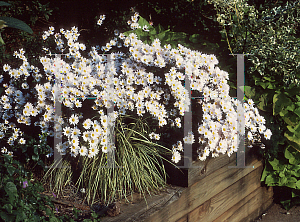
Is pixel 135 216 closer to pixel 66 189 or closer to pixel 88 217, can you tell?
pixel 88 217

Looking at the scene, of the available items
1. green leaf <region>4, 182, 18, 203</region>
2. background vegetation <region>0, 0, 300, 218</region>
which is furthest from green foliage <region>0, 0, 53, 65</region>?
green leaf <region>4, 182, 18, 203</region>

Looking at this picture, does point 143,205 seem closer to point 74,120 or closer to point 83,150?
point 83,150

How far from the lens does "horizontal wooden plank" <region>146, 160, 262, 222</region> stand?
197 cm

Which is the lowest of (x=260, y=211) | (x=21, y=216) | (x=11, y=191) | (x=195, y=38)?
(x=260, y=211)

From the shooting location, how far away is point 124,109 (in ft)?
7.16

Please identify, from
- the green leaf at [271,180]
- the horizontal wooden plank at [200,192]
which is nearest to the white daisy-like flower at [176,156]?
the horizontal wooden plank at [200,192]

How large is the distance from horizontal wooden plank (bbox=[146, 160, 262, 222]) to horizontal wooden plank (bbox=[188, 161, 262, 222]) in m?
0.05

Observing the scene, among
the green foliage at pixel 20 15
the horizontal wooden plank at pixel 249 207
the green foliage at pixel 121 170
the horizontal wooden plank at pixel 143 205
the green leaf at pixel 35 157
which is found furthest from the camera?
the green foliage at pixel 20 15

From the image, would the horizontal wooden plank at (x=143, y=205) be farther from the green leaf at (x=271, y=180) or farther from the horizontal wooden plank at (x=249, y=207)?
the green leaf at (x=271, y=180)

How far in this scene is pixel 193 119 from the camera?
2.40m

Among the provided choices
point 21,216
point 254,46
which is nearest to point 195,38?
point 254,46

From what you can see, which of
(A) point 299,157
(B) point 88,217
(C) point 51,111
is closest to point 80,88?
(C) point 51,111

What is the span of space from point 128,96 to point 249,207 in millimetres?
1576

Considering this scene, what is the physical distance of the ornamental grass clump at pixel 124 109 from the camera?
208cm
